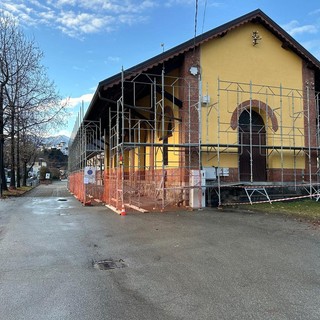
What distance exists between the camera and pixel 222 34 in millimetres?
15992

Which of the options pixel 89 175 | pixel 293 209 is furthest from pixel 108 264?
pixel 89 175

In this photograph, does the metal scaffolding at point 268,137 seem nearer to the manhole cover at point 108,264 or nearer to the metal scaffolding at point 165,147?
the metal scaffolding at point 165,147

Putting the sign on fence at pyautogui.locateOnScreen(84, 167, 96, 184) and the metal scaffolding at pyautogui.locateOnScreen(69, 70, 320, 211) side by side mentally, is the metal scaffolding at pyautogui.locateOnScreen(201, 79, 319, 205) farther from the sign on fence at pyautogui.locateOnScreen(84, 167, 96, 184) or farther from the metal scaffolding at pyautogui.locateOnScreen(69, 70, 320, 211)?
the sign on fence at pyautogui.locateOnScreen(84, 167, 96, 184)

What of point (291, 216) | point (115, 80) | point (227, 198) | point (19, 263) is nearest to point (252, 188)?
point (227, 198)

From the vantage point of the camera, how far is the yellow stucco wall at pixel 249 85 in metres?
15.8

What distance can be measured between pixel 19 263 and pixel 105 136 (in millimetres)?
Answer: 21724

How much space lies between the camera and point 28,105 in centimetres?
2633

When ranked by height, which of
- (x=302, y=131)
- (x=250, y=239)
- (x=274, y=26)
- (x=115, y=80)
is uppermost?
(x=274, y=26)

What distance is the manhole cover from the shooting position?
5.95 metres

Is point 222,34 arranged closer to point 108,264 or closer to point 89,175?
point 89,175

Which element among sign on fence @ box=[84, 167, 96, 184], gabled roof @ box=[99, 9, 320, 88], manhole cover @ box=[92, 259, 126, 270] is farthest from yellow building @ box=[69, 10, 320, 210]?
manhole cover @ box=[92, 259, 126, 270]

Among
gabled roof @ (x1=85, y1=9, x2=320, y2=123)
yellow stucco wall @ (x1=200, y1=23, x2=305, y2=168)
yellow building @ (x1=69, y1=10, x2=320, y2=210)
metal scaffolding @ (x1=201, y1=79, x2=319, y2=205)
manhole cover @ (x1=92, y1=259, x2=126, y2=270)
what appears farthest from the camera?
yellow stucco wall @ (x1=200, y1=23, x2=305, y2=168)

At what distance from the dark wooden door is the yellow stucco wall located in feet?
1.07

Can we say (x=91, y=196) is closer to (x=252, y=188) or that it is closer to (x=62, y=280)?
(x=252, y=188)
